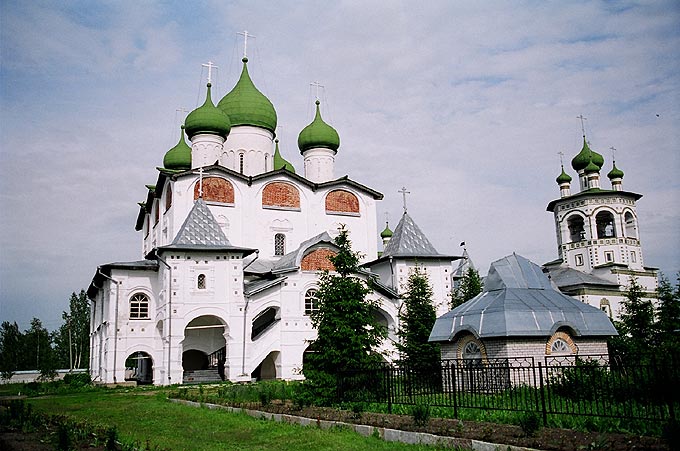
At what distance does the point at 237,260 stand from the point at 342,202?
7.81 m

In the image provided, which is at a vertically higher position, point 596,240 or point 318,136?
point 318,136

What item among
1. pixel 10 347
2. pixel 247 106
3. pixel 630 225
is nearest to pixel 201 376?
pixel 247 106

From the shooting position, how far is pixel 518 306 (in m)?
14.3

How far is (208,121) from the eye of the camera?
94.1 feet

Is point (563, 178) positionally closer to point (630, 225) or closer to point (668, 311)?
point (630, 225)

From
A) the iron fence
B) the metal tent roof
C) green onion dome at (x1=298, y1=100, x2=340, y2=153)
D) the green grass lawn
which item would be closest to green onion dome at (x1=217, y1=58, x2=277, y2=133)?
green onion dome at (x1=298, y1=100, x2=340, y2=153)

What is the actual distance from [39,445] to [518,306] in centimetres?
1015

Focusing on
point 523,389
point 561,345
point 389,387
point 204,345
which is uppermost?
point 204,345

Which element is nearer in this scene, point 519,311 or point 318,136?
point 519,311

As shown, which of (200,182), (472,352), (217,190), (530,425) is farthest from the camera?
(217,190)

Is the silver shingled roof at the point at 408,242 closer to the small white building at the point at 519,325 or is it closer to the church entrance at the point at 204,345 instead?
the church entrance at the point at 204,345

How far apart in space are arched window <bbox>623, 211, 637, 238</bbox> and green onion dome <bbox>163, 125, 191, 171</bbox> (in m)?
27.5

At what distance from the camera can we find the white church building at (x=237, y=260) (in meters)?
23.8

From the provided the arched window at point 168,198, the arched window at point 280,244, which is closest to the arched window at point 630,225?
the arched window at point 280,244
